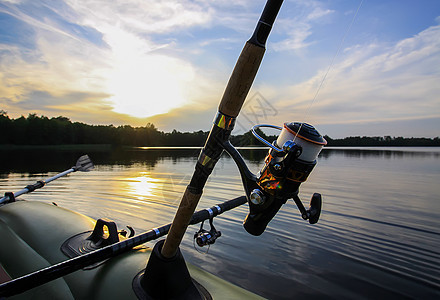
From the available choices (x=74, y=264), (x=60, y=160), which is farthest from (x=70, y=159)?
(x=74, y=264)

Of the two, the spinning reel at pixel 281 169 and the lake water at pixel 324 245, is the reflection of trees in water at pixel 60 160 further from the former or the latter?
the spinning reel at pixel 281 169

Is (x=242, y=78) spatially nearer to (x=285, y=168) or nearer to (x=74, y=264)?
(x=285, y=168)

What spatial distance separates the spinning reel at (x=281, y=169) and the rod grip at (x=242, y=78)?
19cm

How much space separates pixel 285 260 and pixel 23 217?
343cm

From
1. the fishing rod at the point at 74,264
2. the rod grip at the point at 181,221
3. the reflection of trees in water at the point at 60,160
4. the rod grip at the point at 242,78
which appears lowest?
the reflection of trees in water at the point at 60,160

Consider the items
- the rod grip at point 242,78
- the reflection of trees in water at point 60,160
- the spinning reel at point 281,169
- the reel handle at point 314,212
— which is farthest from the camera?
the reflection of trees in water at point 60,160

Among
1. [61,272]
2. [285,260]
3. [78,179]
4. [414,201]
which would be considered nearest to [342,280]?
[285,260]

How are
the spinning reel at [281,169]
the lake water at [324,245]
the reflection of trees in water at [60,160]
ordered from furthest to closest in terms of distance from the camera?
A: the reflection of trees in water at [60,160], the lake water at [324,245], the spinning reel at [281,169]

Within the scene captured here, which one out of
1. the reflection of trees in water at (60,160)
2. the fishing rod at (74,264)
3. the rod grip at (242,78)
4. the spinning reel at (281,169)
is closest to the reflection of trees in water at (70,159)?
the reflection of trees in water at (60,160)

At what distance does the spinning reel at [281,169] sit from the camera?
1231mm

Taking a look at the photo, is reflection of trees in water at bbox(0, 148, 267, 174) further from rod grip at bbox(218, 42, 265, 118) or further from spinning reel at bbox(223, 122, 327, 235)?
rod grip at bbox(218, 42, 265, 118)

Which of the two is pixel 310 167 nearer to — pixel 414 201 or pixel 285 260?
pixel 285 260

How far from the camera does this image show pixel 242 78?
105 centimetres

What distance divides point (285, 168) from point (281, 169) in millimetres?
Answer: 20
